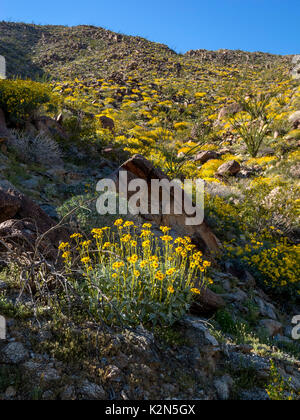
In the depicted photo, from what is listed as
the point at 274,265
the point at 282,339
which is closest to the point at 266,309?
the point at 282,339

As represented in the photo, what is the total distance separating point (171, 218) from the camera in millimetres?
5625

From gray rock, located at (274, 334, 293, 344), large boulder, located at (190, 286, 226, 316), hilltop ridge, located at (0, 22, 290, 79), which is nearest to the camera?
large boulder, located at (190, 286, 226, 316)

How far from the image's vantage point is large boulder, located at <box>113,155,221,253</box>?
5500mm

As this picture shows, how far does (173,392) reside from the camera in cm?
190

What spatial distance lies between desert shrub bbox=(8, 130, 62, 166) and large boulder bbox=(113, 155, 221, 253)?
2776mm

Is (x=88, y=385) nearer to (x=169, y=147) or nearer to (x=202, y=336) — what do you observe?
(x=202, y=336)

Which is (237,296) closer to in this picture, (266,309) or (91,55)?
(266,309)

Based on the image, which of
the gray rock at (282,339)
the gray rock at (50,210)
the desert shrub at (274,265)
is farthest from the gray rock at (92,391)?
the desert shrub at (274,265)

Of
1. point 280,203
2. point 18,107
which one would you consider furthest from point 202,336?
point 18,107

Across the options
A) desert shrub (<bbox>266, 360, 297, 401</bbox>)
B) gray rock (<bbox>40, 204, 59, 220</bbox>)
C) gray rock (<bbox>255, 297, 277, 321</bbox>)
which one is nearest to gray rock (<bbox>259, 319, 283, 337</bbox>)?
gray rock (<bbox>255, 297, 277, 321</bbox>)

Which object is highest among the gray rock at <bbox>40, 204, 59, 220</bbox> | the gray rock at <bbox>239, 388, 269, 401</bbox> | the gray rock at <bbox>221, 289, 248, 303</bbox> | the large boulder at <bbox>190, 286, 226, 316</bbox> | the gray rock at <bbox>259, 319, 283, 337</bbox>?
the gray rock at <bbox>40, 204, 59, 220</bbox>

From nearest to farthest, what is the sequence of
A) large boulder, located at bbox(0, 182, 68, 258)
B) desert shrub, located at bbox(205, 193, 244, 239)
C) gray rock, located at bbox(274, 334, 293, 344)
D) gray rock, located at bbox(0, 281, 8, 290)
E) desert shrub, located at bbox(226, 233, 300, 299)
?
gray rock, located at bbox(0, 281, 8, 290)
large boulder, located at bbox(0, 182, 68, 258)
gray rock, located at bbox(274, 334, 293, 344)
desert shrub, located at bbox(226, 233, 300, 299)
desert shrub, located at bbox(205, 193, 244, 239)

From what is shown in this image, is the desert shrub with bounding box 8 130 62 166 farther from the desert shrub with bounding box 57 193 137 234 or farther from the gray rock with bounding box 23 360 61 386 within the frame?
the gray rock with bounding box 23 360 61 386
